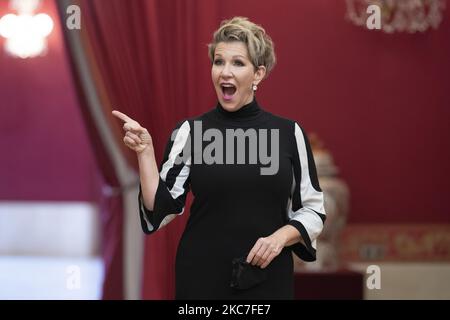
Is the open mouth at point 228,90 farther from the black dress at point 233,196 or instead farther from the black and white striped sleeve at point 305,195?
the black and white striped sleeve at point 305,195

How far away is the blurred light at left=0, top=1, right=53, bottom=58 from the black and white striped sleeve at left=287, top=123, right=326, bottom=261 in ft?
16.3

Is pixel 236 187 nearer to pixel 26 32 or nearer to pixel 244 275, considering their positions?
pixel 244 275

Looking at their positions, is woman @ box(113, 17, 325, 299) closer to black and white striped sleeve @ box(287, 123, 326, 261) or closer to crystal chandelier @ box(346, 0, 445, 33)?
black and white striped sleeve @ box(287, 123, 326, 261)

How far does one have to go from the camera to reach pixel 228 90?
6.43 feet

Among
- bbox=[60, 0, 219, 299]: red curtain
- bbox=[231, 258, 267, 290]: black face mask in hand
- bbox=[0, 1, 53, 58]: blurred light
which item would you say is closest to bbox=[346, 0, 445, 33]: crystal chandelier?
bbox=[60, 0, 219, 299]: red curtain

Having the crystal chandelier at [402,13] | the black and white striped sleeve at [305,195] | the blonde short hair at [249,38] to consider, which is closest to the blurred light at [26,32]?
the crystal chandelier at [402,13]

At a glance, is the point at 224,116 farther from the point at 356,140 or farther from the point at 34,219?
the point at 34,219

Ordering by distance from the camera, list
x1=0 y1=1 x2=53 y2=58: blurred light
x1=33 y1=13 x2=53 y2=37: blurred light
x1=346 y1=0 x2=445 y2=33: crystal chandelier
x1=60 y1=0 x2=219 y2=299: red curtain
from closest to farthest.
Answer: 1. x1=60 y1=0 x2=219 y2=299: red curtain
2. x1=346 y1=0 x2=445 y2=33: crystal chandelier
3. x1=0 y1=1 x2=53 y2=58: blurred light
4. x1=33 y1=13 x2=53 y2=37: blurred light

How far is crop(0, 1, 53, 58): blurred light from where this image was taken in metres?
6.43

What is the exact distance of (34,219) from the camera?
712cm

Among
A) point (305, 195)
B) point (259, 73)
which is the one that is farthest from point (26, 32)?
point (305, 195)

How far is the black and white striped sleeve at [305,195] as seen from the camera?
1.96m
